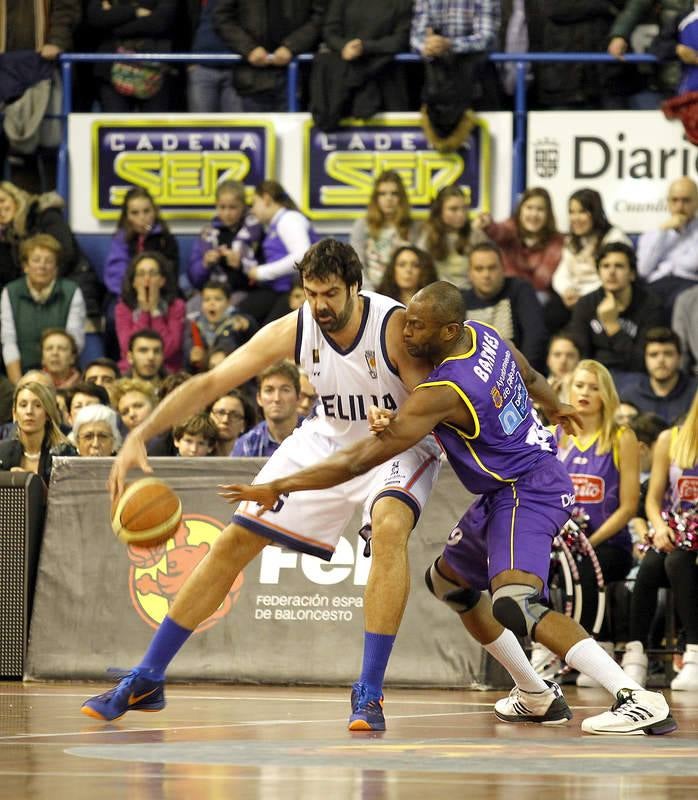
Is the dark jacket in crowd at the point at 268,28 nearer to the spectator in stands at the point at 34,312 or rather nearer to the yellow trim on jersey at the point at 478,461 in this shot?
the spectator in stands at the point at 34,312

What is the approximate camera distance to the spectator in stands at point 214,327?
44.9 feet

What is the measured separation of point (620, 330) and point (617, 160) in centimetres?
212

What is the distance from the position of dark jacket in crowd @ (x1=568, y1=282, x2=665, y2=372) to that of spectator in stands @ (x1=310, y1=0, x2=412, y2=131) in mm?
3039

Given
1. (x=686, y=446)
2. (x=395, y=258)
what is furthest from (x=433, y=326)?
(x=395, y=258)

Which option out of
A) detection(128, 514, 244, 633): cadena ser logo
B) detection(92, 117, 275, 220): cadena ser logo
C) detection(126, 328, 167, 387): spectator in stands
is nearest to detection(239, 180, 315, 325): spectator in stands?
detection(92, 117, 275, 220): cadena ser logo

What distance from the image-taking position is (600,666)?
6816 mm

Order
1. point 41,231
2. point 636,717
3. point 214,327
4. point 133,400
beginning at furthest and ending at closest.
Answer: point 41,231
point 214,327
point 133,400
point 636,717

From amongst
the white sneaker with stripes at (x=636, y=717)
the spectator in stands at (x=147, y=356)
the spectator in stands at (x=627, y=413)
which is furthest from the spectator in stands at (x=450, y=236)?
the white sneaker with stripes at (x=636, y=717)

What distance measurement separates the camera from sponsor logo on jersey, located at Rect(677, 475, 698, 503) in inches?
410

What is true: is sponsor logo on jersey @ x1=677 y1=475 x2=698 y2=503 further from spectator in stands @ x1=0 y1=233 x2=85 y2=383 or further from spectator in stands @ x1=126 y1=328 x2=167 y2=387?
spectator in stands @ x1=0 y1=233 x2=85 y2=383

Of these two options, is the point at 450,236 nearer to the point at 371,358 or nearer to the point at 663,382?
the point at 663,382

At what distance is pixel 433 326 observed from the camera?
272 inches

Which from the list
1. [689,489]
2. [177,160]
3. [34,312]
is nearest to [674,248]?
[689,489]

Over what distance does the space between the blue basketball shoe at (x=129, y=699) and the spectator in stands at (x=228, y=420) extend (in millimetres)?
3990
